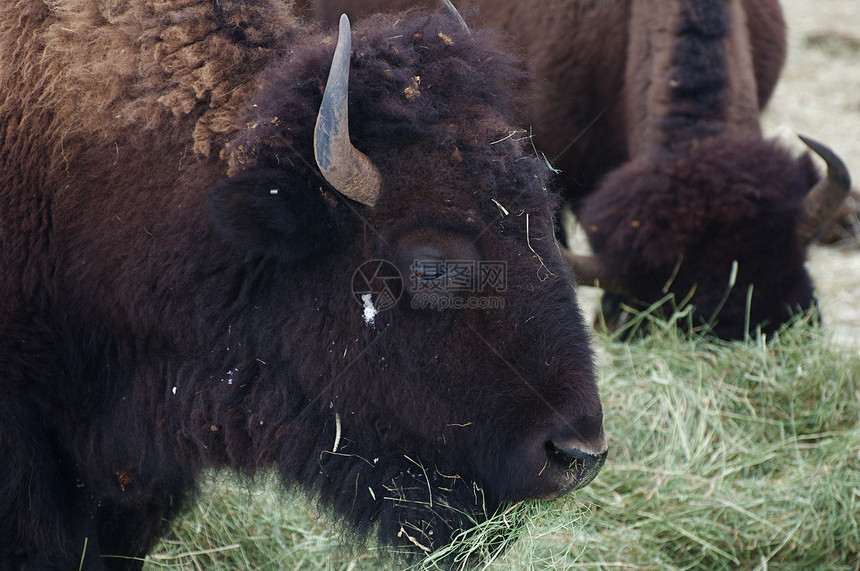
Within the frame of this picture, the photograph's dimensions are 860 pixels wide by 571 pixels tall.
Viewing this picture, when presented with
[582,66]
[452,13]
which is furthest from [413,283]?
[582,66]

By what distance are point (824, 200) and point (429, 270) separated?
2983 mm

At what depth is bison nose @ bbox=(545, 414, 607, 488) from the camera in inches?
101

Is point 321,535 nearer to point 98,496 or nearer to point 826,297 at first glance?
point 98,496

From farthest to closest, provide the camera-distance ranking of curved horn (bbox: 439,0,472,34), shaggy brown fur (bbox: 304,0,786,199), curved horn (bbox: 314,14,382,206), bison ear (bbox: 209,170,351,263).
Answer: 1. shaggy brown fur (bbox: 304,0,786,199)
2. curved horn (bbox: 439,0,472,34)
3. bison ear (bbox: 209,170,351,263)
4. curved horn (bbox: 314,14,382,206)

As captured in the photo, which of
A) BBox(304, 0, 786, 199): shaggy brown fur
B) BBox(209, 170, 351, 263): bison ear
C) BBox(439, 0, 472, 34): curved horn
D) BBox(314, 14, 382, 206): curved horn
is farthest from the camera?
BBox(304, 0, 786, 199): shaggy brown fur

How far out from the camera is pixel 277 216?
249 cm

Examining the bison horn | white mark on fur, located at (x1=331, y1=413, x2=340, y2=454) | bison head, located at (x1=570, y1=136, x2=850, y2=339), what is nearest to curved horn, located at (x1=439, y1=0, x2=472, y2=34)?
white mark on fur, located at (x1=331, y1=413, x2=340, y2=454)

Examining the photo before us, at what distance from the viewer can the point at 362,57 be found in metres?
2.60

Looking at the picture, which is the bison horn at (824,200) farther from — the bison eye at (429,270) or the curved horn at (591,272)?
the bison eye at (429,270)

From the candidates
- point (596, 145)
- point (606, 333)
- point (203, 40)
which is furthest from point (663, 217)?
point (203, 40)

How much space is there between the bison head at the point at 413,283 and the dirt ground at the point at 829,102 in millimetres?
3261

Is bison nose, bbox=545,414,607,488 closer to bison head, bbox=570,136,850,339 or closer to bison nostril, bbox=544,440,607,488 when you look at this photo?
bison nostril, bbox=544,440,607,488

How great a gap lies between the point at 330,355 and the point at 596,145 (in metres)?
3.70

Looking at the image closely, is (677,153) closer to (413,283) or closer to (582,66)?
(582,66)
